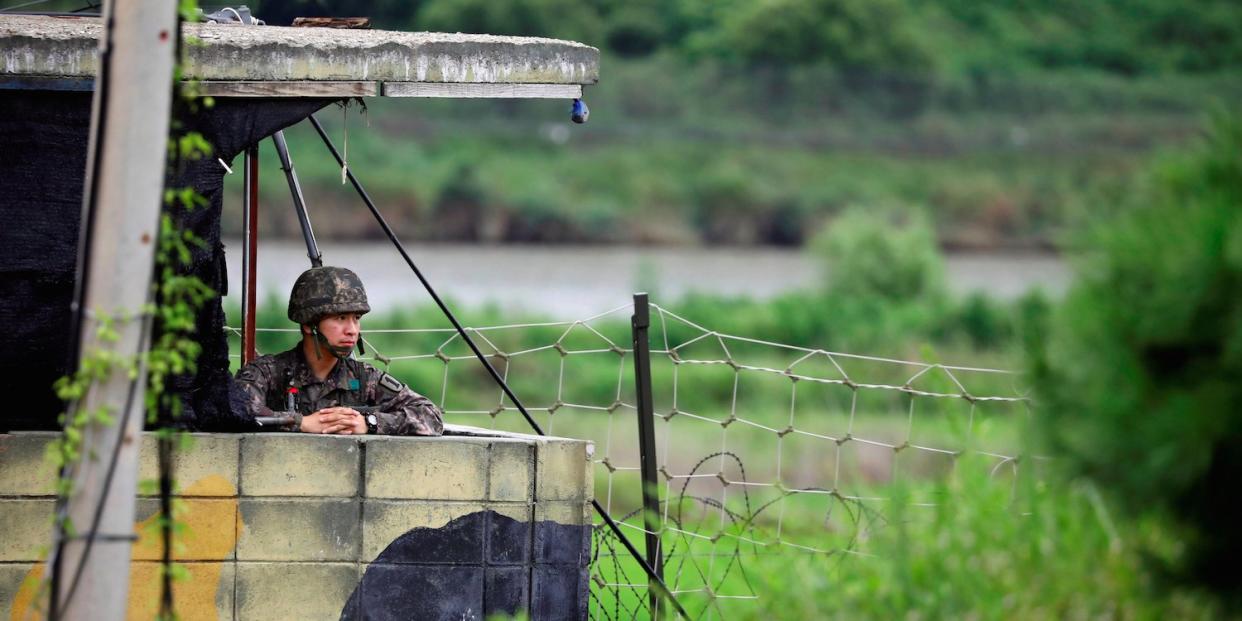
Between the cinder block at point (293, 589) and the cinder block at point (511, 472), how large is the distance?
605 millimetres

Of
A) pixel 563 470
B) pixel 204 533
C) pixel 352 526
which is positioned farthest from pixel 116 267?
pixel 563 470

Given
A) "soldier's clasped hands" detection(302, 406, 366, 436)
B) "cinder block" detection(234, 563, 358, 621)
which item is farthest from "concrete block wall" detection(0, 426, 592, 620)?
"soldier's clasped hands" detection(302, 406, 366, 436)

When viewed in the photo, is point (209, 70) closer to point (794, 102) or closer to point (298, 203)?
point (298, 203)

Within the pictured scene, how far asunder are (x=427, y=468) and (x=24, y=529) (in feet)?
4.78

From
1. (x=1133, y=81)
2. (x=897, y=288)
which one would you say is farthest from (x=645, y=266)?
(x=1133, y=81)

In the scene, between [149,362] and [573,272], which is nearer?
[149,362]

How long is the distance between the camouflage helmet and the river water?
862 inches

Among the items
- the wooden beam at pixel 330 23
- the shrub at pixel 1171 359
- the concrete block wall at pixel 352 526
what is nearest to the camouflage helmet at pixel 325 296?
the concrete block wall at pixel 352 526

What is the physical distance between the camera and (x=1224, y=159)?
3.50 m

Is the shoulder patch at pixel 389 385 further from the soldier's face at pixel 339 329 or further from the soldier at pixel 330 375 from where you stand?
the soldier's face at pixel 339 329

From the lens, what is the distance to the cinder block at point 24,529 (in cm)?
555

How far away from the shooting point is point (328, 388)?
661 cm

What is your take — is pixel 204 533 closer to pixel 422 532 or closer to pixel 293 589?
pixel 293 589

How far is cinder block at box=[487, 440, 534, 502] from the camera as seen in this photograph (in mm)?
5852
